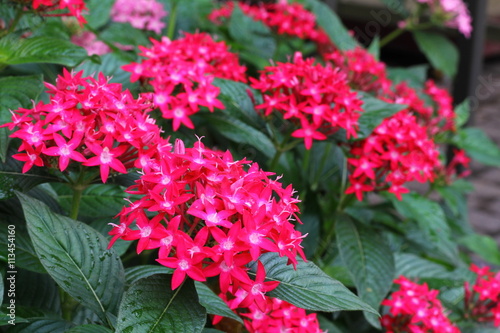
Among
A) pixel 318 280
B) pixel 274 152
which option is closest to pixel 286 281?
pixel 318 280

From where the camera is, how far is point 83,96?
93cm

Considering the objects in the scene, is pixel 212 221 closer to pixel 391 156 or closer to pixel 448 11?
pixel 391 156

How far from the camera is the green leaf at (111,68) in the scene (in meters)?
1.43

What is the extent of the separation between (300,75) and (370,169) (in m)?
0.27

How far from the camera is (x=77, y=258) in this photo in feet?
2.98

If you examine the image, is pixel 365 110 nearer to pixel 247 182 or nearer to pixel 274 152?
pixel 274 152

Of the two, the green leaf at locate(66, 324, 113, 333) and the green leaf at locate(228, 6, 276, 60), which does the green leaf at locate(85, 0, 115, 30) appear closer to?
the green leaf at locate(228, 6, 276, 60)

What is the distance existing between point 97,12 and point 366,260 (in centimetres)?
109

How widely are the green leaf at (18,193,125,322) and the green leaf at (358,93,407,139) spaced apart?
64cm

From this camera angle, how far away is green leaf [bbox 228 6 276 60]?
7.43 ft

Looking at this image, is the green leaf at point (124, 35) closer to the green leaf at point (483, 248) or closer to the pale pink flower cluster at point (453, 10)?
the pale pink flower cluster at point (453, 10)

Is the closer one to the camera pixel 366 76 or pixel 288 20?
pixel 366 76

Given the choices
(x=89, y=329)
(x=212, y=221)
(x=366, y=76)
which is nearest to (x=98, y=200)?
(x=89, y=329)

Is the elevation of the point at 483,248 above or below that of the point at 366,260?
below
